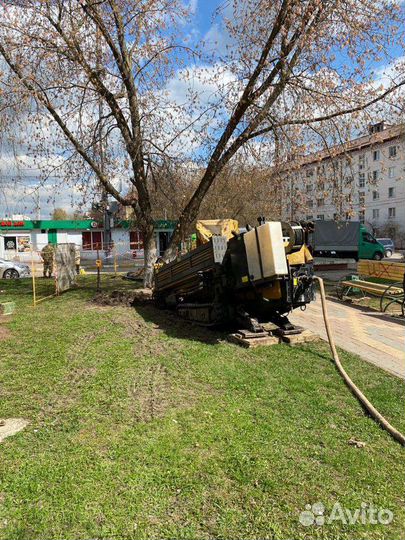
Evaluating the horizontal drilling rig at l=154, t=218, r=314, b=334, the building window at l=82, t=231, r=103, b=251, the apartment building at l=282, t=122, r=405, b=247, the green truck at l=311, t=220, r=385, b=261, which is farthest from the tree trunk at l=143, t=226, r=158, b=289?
the building window at l=82, t=231, r=103, b=251

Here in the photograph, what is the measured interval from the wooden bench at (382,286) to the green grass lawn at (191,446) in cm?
516

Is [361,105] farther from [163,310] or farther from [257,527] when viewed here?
[257,527]

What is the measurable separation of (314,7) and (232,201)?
792 inches

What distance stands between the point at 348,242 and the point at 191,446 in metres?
30.4

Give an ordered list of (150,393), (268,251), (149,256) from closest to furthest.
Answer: (150,393) → (268,251) → (149,256)

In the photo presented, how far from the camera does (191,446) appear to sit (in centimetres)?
358

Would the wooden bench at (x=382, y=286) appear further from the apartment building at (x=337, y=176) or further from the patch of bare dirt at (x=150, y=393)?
the patch of bare dirt at (x=150, y=393)

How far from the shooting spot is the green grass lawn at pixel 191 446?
2.66 m

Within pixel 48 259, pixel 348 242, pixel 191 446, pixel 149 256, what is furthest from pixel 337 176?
pixel 348 242

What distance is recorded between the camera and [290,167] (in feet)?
39.3

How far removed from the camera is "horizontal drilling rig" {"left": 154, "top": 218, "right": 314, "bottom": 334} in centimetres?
A: 620

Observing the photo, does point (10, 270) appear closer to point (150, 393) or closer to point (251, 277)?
point (251, 277)

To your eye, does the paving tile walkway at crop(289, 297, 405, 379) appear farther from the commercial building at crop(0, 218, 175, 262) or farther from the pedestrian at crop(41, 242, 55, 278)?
the commercial building at crop(0, 218, 175, 262)

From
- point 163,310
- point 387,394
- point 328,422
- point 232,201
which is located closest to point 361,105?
point 163,310
